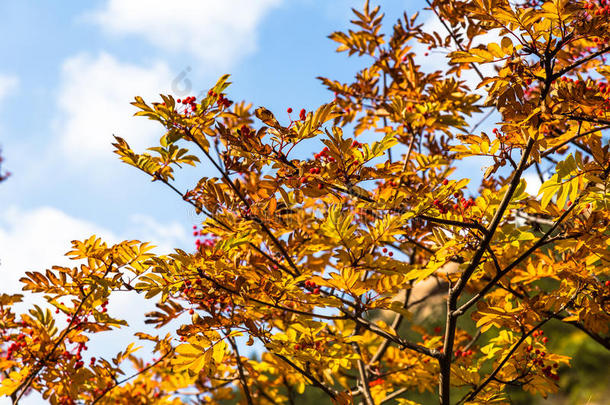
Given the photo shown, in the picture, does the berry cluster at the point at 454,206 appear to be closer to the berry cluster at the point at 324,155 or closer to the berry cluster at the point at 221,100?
the berry cluster at the point at 324,155

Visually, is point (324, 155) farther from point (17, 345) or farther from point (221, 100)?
point (17, 345)

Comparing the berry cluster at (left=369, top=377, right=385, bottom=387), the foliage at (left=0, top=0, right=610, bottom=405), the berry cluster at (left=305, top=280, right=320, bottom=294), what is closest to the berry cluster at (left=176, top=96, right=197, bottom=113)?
the foliage at (left=0, top=0, right=610, bottom=405)

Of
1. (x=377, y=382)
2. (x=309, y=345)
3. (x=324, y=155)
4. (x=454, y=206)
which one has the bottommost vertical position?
(x=309, y=345)

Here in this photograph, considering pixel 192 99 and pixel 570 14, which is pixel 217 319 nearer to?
pixel 192 99

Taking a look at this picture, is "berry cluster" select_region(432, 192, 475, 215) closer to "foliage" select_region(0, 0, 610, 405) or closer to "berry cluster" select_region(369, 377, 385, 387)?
"foliage" select_region(0, 0, 610, 405)

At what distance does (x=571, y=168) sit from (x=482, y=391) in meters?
1.55

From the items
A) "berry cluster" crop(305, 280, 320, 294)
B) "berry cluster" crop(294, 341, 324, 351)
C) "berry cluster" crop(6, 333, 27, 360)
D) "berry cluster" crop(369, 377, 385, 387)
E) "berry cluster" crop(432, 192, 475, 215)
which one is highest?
"berry cluster" crop(432, 192, 475, 215)

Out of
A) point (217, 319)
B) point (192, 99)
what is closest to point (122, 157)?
point (192, 99)

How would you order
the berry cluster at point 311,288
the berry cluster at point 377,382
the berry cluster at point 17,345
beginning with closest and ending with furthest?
the berry cluster at point 311,288, the berry cluster at point 17,345, the berry cluster at point 377,382

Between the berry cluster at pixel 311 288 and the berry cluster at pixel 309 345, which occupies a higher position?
the berry cluster at pixel 311 288

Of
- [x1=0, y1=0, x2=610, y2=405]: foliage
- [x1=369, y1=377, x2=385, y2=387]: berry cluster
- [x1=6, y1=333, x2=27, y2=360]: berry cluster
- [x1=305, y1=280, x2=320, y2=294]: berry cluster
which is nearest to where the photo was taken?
[x1=0, y1=0, x2=610, y2=405]: foliage

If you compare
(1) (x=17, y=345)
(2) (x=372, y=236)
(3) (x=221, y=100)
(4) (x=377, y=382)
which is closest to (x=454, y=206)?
(2) (x=372, y=236)

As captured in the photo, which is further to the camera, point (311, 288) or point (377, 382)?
point (377, 382)

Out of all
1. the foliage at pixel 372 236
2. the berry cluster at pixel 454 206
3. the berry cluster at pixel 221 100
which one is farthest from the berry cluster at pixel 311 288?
the berry cluster at pixel 221 100
